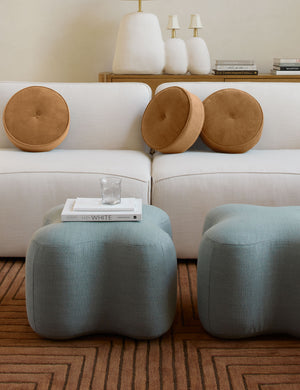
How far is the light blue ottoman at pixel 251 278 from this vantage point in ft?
5.17

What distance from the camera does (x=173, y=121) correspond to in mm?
2688

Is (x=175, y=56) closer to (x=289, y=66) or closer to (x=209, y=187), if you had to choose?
(x=289, y=66)

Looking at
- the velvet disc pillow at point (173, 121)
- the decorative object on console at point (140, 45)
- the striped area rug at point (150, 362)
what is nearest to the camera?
the striped area rug at point (150, 362)

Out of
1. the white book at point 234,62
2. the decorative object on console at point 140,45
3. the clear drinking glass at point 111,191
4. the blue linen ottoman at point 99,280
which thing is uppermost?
the decorative object on console at point 140,45

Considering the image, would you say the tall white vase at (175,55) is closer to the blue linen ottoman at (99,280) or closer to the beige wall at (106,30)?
the beige wall at (106,30)

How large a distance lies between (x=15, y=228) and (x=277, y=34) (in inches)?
125

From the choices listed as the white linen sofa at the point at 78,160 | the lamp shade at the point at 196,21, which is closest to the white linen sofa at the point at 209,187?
the white linen sofa at the point at 78,160

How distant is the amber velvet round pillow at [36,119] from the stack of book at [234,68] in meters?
1.83

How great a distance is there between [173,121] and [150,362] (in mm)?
1434

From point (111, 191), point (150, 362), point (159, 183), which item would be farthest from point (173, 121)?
Result: point (150, 362)

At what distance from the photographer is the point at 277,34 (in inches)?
179

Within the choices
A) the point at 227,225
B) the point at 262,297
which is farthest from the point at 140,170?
the point at 262,297

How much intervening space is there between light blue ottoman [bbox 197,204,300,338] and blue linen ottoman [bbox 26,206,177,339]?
14 cm

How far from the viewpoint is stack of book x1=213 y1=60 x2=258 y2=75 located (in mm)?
4242
